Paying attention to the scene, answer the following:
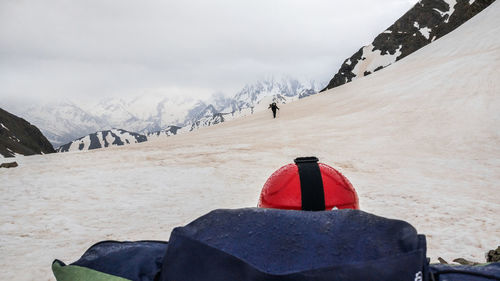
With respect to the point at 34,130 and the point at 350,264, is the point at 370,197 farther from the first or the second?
the point at 34,130

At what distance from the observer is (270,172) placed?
10.9 metres

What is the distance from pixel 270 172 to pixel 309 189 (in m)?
9.00

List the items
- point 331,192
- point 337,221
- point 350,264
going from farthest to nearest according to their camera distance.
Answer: point 331,192, point 337,221, point 350,264

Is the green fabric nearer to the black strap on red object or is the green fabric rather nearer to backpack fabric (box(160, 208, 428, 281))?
backpack fabric (box(160, 208, 428, 281))

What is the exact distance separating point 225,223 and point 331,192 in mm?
740

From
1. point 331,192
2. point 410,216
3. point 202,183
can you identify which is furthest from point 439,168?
point 331,192

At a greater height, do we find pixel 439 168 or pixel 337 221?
pixel 337 221

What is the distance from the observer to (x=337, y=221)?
1447 mm

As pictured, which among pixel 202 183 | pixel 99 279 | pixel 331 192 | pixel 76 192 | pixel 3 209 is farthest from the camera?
pixel 202 183

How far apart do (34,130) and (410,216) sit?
145 m

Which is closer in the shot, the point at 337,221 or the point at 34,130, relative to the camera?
the point at 337,221

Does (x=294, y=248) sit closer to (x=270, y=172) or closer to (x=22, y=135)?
(x=270, y=172)

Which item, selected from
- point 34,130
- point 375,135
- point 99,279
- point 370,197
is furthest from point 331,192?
point 34,130

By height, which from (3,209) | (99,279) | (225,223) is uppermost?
(225,223)
